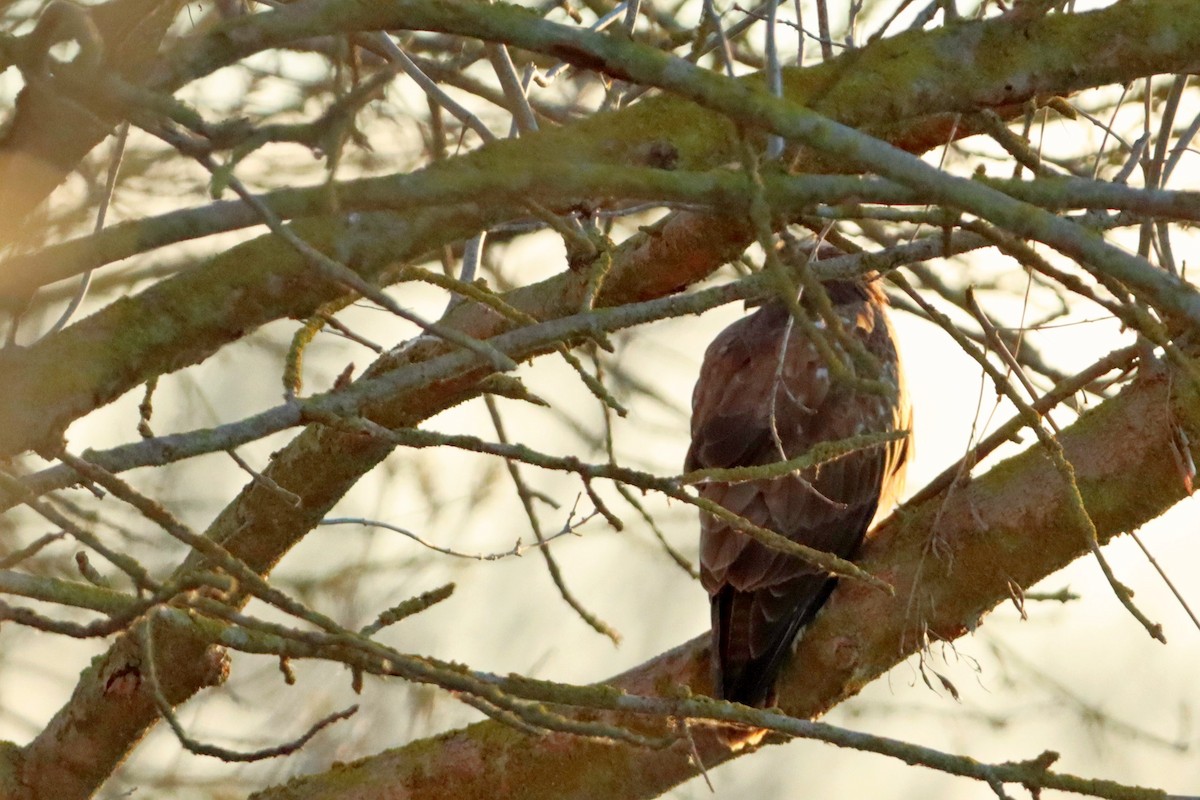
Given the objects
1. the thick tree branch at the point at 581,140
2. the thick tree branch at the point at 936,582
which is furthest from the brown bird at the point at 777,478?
the thick tree branch at the point at 581,140

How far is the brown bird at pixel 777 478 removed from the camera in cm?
420

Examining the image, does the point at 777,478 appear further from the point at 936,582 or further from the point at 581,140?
the point at 581,140

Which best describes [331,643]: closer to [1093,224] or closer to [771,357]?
[1093,224]

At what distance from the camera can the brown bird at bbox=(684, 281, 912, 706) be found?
4199 mm

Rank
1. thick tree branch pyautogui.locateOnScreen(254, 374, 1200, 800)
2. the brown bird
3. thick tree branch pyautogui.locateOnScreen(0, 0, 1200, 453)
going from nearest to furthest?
thick tree branch pyautogui.locateOnScreen(0, 0, 1200, 453) < thick tree branch pyautogui.locateOnScreen(254, 374, 1200, 800) < the brown bird

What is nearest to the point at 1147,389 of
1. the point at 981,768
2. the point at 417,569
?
the point at 981,768

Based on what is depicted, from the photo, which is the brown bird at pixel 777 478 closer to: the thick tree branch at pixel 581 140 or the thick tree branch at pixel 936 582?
the thick tree branch at pixel 936 582

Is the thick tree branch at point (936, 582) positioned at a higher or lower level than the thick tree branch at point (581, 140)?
lower

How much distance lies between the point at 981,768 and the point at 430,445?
0.97 m

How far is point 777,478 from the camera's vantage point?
409cm

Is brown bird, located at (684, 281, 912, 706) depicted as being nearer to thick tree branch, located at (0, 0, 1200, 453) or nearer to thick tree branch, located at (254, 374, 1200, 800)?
thick tree branch, located at (254, 374, 1200, 800)

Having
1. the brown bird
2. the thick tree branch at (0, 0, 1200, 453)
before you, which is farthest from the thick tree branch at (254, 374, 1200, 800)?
the thick tree branch at (0, 0, 1200, 453)

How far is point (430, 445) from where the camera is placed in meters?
2.57

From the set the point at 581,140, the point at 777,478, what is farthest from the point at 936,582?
the point at 581,140
